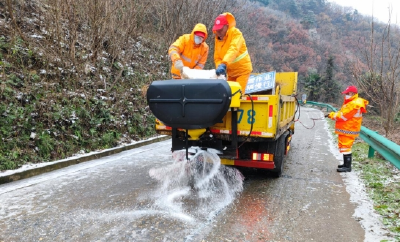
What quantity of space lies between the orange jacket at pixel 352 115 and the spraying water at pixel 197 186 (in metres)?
2.32

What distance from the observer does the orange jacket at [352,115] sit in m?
5.60

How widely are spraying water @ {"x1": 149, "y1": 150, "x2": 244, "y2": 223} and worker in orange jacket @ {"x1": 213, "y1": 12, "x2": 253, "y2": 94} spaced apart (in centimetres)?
150

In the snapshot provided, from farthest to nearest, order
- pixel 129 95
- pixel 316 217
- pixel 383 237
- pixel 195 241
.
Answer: pixel 129 95, pixel 316 217, pixel 383 237, pixel 195 241

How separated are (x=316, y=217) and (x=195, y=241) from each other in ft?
5.31

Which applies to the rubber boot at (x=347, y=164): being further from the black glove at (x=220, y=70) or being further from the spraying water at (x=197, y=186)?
the black glove at (x=220, y=70)

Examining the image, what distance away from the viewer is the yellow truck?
3.70 m

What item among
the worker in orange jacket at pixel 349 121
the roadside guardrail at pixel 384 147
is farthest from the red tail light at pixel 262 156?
the worker in orange jacket at pixel 349 121

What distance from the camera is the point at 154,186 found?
453 centimetres

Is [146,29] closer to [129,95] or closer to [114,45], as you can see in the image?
[114,45]

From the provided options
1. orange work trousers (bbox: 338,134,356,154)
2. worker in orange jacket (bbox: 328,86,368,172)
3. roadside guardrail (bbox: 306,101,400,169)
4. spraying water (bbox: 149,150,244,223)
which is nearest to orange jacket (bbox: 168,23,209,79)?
spraying water (bbox: 149,150,244,223)

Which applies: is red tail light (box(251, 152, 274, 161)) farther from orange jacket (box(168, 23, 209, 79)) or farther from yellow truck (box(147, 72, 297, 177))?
orange jacket (box(168, 23, 209, 79))

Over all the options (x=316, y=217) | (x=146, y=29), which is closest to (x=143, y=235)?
(x=316, y=217)

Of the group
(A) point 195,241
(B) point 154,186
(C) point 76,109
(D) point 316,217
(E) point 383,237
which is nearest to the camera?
(A) point 195,241

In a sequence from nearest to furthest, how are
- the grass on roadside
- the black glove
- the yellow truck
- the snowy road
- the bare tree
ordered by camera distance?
the snowy road < the grass on roadside < the yellow truck < the black glove < the bare tree
